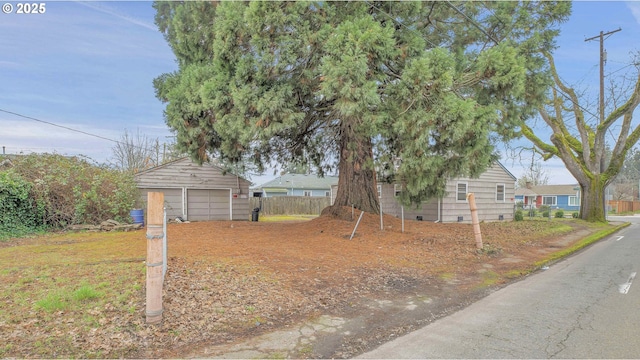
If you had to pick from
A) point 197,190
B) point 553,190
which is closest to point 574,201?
point 553,190

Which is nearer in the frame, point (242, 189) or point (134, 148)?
point (242, 189)

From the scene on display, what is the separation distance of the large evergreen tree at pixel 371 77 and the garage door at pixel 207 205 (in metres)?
8.96

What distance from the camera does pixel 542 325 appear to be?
12.5 ft

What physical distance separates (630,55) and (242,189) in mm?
19323

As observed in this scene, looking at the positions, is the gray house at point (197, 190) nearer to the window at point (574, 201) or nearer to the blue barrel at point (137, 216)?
the blue barrel at point (137, 216)

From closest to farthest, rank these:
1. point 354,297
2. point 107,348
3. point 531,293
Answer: point 107,348 < point 354,297 < point 531,293

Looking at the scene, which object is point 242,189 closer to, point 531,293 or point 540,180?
point 531,293

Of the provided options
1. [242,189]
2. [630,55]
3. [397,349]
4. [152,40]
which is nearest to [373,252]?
[397,349]

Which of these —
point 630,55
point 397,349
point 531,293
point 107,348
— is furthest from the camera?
point 630,55

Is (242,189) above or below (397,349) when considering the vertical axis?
above

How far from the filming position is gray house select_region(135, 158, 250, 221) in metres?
15.8

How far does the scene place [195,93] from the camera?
7102 millimetres

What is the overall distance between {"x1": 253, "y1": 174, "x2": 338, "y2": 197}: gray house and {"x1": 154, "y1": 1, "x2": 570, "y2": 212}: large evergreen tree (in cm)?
2727

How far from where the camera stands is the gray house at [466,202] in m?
16.3
